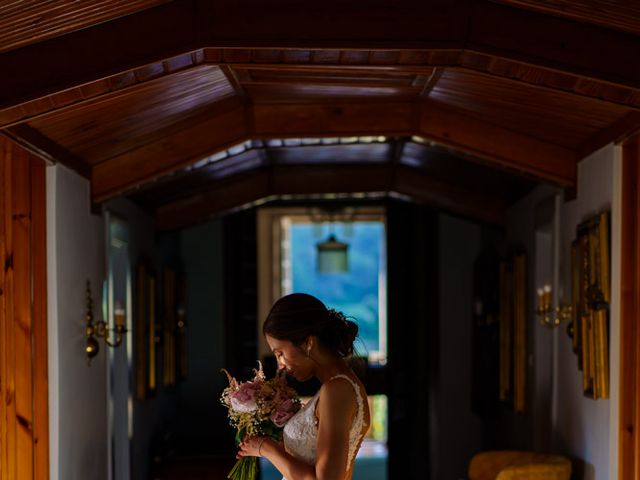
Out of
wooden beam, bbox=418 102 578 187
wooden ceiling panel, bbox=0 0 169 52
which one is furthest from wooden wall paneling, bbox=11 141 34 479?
Result: wooden beam, bbox=418 102 578 187

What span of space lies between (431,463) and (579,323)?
523cm

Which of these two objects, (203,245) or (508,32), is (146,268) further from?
(508,32)

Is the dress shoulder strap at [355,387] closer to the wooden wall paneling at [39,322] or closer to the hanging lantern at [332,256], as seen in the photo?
the wooden wall paneling at [39,322]

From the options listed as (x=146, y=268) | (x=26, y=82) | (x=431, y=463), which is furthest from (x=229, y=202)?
(x=26, y=82)

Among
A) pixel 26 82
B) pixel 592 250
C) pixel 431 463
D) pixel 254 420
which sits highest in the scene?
pixel 26 82

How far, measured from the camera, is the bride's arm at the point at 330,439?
10.1 feet

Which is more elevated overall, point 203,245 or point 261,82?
point 261,82

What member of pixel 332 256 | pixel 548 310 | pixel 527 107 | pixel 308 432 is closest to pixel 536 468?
pixel 548 310

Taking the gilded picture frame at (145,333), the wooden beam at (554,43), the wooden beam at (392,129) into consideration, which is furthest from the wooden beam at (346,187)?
the wooden beam at (554,43)

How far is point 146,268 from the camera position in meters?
7.91

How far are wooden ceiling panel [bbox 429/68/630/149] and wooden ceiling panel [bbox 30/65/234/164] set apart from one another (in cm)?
118

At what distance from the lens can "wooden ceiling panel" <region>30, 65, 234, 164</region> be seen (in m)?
4.45

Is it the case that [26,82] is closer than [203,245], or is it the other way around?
[26,82]

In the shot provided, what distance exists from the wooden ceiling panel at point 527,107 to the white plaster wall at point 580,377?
0.17 metres
